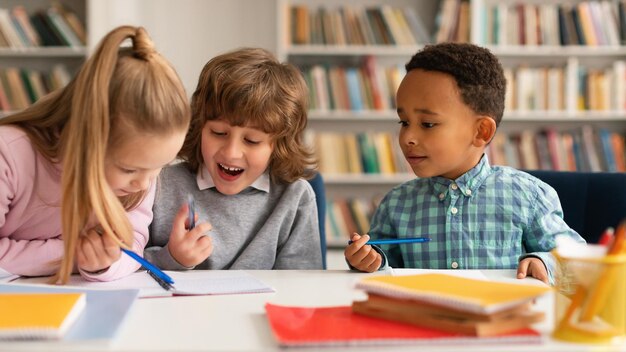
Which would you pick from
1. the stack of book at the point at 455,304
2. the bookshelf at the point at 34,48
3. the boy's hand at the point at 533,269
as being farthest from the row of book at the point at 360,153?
the stack of book at the point at 455,304

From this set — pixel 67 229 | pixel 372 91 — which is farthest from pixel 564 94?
pixel 67 229

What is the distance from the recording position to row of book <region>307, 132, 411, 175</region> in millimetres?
4258

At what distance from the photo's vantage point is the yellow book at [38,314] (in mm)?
902

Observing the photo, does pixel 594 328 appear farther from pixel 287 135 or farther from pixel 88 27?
pixel 88 27

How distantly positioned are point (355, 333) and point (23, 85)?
374 centimetres

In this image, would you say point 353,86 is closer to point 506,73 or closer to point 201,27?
point 506,73

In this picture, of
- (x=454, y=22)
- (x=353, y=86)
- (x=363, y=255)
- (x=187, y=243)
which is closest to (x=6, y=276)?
(x=187, y=243)

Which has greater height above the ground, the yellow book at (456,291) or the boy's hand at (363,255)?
the yellow book at (456,291)

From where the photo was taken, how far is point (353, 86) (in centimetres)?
423

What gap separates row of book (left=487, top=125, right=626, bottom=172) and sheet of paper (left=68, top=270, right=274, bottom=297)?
10.1 feet

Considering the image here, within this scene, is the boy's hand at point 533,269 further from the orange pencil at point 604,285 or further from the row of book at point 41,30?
the row of book at point 41,30

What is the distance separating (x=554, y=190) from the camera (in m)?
1.76

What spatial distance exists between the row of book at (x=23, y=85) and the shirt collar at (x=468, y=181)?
3003mm

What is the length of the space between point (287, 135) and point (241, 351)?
980mm
